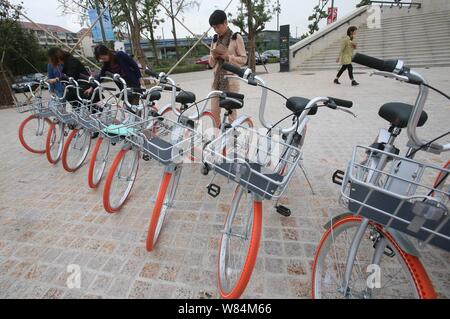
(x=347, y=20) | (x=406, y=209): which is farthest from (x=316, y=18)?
(x=406, y=209)

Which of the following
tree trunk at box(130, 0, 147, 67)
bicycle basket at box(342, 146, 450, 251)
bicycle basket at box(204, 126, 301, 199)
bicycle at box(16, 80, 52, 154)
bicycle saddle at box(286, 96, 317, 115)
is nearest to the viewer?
bicycle basket at box(342, 146, 450, 251)

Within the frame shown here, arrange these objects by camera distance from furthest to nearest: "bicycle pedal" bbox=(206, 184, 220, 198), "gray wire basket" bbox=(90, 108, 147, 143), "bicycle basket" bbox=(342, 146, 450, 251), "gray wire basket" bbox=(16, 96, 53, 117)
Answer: "gray wire basket" bbox=(16, 96, 53, 117) < "gray wire basket" bbox=(90, 108, 147, 143) < "bicycle pedal" bbox=(206, 184, 220, 198) < "bicycle basket" bbox=(342, 146, 450, 251)

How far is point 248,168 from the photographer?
4.61 feet

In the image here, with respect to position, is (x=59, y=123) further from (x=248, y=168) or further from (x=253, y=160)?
(x=248, y=168)

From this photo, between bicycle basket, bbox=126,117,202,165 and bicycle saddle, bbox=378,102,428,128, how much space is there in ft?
4.49

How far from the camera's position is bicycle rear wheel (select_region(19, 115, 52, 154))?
437 cm

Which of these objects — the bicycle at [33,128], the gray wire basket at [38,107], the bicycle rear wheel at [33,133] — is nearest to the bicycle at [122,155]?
the gray wire basket at [38,107]

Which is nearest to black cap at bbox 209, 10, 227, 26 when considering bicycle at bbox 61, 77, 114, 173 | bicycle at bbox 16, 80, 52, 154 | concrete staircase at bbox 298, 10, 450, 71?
bicycle at bbox 61, 77, 114, 173

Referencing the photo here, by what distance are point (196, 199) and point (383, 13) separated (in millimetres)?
20896

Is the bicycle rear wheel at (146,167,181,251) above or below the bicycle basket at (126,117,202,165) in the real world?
below

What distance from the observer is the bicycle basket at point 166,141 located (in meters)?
1.90

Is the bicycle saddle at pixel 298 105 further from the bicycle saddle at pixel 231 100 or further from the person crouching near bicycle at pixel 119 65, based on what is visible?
the person crouching near bicycle at pixel 119 65

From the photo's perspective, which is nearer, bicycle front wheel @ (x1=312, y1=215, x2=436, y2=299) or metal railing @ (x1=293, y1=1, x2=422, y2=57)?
bicycle front wheel @ (x1=312, y1=215, x2=436, y2=299)

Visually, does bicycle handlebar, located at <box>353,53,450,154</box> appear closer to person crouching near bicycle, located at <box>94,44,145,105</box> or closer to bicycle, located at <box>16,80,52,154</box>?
person crouching near bicycle, located at <box>94,44,145,105</box>
